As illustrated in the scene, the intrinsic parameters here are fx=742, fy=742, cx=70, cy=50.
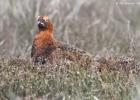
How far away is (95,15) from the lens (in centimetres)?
1227

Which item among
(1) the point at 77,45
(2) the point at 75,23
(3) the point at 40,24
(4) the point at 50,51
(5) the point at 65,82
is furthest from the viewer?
(2) the point at 75,23

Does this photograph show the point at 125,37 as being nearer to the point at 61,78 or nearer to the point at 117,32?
the point at 117,32

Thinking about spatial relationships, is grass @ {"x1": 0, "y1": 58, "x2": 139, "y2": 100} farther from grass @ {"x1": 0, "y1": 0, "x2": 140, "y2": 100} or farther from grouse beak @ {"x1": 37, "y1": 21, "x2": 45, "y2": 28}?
grouse beak @ {"x1": 37, "y1": 21, "x2": 45, "y2": 28}

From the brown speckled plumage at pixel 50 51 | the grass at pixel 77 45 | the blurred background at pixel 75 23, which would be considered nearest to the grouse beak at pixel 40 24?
the brown speckled plumage at pixel 50 51

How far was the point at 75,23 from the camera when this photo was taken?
11.7 metres

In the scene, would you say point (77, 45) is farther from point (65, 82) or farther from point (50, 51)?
point (65, 82)

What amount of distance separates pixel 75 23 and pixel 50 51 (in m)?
4.21

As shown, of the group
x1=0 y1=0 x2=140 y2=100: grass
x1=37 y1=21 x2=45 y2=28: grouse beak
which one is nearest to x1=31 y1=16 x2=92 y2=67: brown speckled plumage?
x1=37 y1=21 x2=45 y2=28: grouse beak

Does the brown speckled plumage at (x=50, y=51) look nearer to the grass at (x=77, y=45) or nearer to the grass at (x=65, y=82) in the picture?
the grass at (x=77, y=45)

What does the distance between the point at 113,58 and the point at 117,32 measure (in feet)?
14.2

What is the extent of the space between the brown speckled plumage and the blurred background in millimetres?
2312

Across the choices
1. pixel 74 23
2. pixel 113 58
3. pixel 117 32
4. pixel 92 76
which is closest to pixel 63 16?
pixel 74 23

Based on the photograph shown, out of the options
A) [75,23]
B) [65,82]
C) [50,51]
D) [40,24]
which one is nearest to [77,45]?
[75,23]

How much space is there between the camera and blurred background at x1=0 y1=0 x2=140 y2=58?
424 inches
